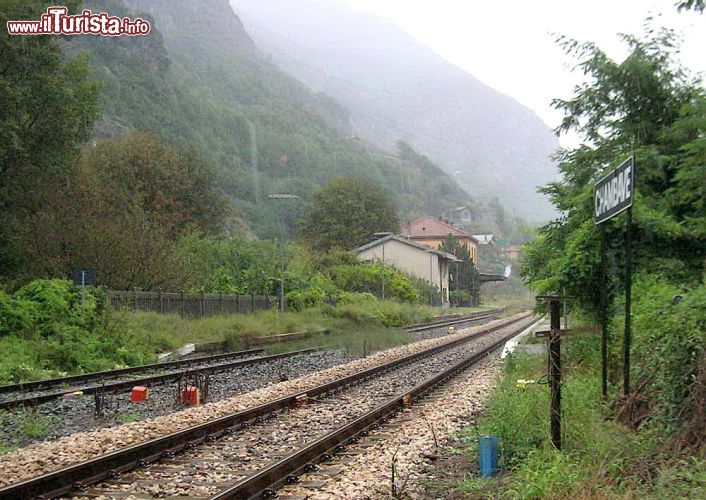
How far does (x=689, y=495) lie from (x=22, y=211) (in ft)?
104

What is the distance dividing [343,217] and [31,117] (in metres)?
51.6

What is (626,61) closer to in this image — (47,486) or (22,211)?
(47,486)

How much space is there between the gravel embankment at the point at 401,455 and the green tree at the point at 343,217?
66843mm

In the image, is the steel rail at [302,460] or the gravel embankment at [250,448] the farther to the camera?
the gravel embankment at [250,448]

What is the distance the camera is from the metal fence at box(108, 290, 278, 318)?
26.4 m

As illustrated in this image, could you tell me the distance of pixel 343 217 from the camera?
81312 millimetres

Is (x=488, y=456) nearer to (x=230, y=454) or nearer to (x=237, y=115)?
(x=230, y=454)

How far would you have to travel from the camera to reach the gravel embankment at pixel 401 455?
7246 mm

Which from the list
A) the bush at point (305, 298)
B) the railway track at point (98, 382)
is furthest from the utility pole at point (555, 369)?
the bush at point (305, 298)

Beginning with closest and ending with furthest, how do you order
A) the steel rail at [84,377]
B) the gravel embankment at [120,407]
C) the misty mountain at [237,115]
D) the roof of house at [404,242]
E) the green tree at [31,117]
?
the gravel embankment at [120,407] → the steel rail at [84,377] → the green tree at [31,117] → the roof of house at [404,242] → the misty mountain at [237,115]

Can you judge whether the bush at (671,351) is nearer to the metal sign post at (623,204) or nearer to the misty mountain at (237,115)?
the metal sign post at (623,204)

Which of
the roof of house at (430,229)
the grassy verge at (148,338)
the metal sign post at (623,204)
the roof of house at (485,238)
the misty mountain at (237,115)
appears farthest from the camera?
the roof of house at (485,238)

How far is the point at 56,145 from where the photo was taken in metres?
31.8

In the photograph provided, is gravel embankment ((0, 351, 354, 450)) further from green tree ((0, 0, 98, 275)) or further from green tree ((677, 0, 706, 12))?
green tree ((0, 0, 98, 275))
